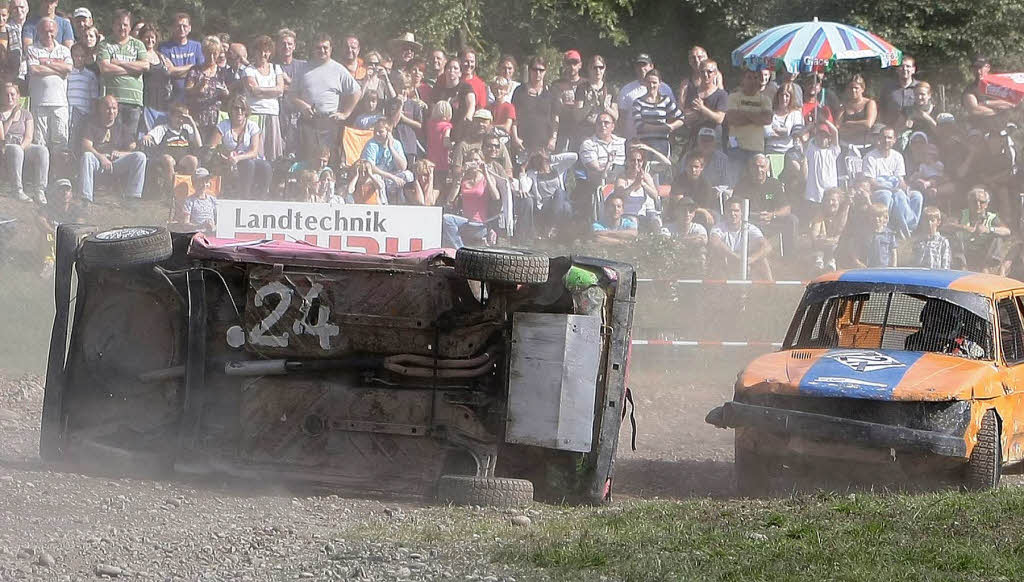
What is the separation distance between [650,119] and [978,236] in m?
4.87

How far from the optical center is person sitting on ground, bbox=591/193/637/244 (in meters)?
15.7

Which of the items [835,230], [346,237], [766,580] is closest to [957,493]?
[766,580]

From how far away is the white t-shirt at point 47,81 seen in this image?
591 inches

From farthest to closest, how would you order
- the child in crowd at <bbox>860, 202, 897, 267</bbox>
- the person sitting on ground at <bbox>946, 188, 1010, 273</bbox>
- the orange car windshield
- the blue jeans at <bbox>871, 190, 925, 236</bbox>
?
the person sitting on ground at <bbox>946, 188, 1010, 273</bbox>, the blue jeans at <bbox>871, 190, 925, 236</bbox>, the child in crowd at <bbox>860, 202, 897, 267</bbox>, the orange car windshield

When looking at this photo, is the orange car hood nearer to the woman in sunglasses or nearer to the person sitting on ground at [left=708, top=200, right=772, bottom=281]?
the person sitting on ground at [left=708, top=200, right=772, bottom=281]

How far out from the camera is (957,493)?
7.88 meters

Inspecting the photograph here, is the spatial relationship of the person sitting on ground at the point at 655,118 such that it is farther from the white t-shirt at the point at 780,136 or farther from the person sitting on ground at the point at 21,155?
the person sitting on ground at the point at 21,155

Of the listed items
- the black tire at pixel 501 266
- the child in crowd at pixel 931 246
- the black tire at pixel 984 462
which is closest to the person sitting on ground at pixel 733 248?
the child in crowd at pixel 931 246

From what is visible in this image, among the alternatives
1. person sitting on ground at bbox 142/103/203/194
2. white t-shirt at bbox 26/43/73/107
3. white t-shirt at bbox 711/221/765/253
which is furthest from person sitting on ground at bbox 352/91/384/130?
white t-shirt at bbox 711/221/765/253

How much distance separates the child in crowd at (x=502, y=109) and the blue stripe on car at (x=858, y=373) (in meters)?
7.64

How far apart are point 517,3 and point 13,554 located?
18995mm

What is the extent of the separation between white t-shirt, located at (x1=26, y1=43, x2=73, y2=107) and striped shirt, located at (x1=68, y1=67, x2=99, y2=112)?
8cm

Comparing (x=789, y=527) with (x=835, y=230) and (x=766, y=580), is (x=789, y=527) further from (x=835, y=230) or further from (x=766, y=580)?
(x=835, y=230)

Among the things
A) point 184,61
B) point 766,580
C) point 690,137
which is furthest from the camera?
point 690,137
